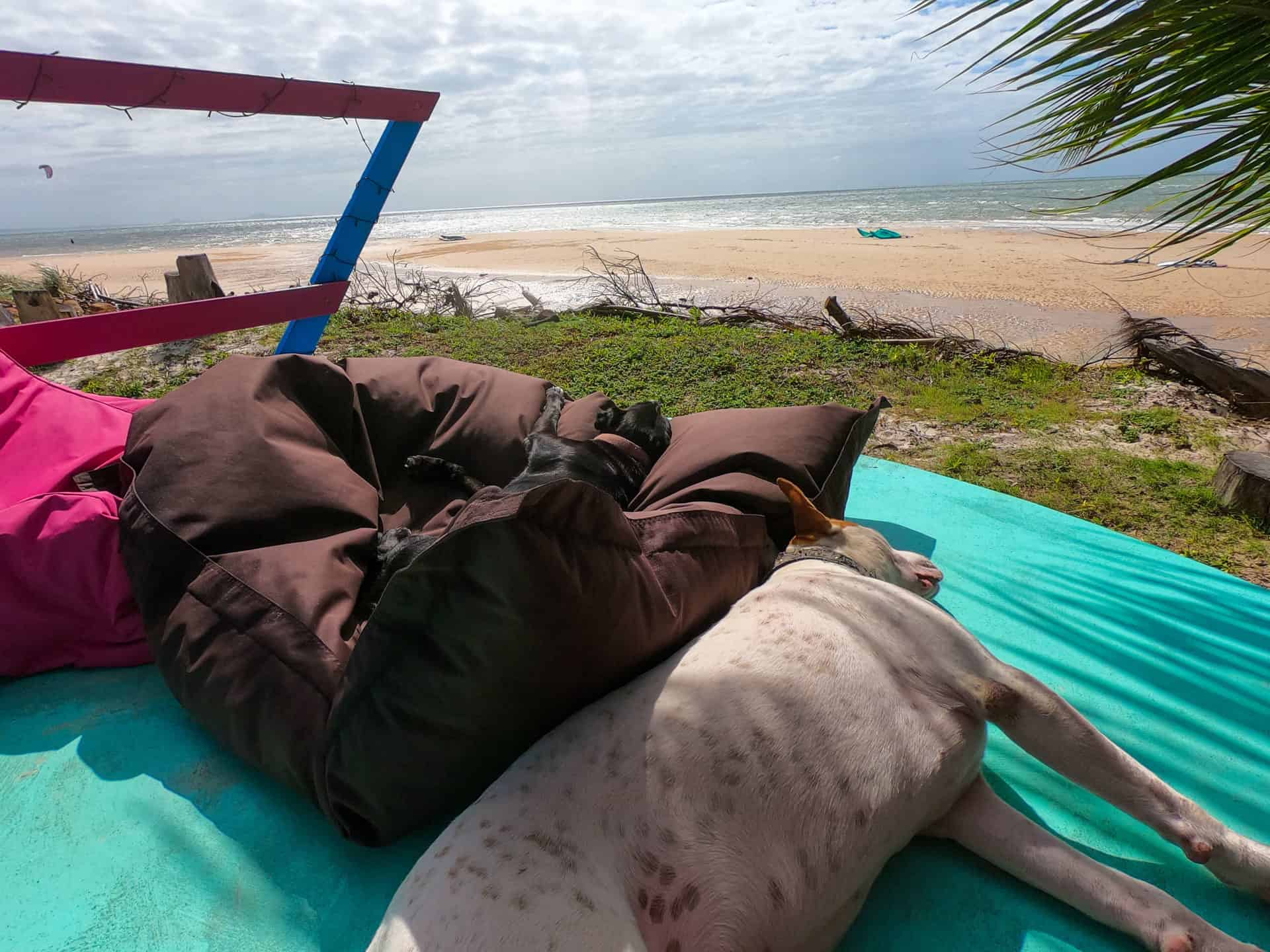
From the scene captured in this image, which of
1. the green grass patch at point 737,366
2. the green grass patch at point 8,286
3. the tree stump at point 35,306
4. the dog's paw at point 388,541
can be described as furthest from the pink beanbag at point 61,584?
the green grass patch at point 8,286

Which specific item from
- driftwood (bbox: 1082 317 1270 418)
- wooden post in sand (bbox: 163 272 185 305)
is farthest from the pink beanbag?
driftwood (bbox: 1082 317 1270 418)

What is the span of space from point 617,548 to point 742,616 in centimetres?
43

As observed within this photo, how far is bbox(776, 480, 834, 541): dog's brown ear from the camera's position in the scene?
2197 mm

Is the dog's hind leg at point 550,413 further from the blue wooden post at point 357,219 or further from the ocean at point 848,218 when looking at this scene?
the ocean at point 848,218

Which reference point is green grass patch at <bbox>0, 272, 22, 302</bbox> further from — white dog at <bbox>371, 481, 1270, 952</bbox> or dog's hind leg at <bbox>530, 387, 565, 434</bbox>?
white dog at <bbox>371, 481, 1270, 952</bbox>

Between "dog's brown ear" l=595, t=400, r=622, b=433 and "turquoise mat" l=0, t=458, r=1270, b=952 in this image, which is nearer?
"turquoise mat" l=0, t=458, r=1270, b=952

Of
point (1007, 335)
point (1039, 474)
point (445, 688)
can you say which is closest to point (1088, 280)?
point (1007, 335)

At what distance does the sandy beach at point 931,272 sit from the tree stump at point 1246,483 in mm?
1378

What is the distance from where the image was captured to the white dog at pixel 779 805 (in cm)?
124

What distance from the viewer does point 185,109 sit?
12.8 feet

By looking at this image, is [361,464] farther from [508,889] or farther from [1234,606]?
[1234,606]

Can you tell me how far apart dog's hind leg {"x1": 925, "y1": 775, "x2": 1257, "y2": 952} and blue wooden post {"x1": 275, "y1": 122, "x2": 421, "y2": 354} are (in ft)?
15.8

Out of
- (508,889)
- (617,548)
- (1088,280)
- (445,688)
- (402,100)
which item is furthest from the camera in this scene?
(1088,280)

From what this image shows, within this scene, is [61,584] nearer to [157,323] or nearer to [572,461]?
[572,461]
